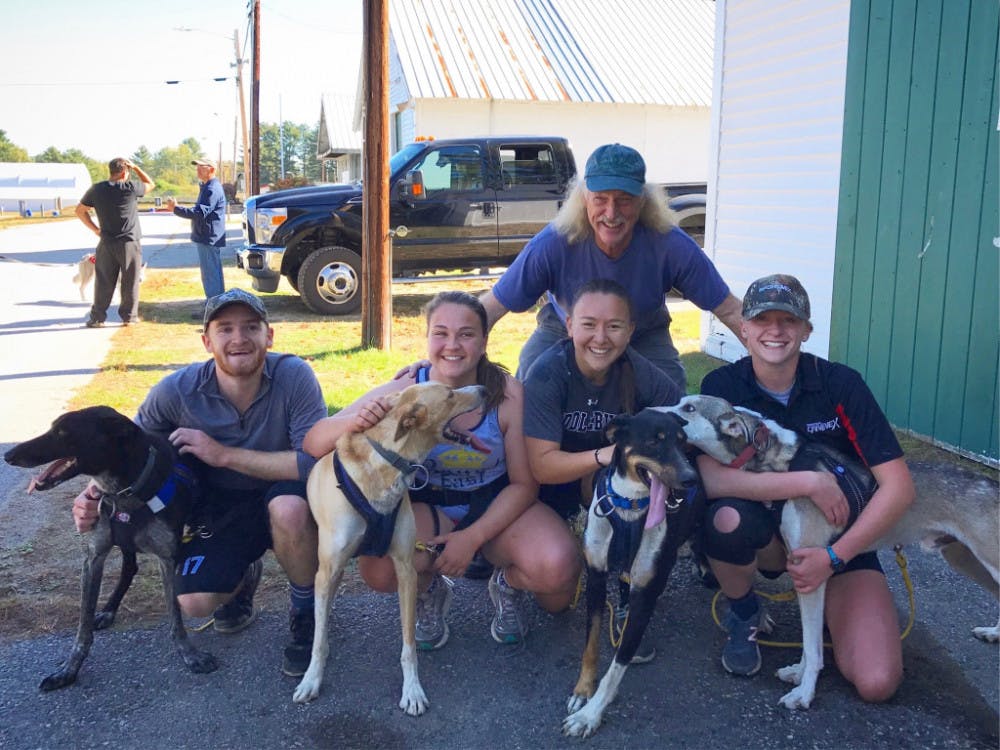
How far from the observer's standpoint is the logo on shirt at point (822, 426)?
10.1 ft

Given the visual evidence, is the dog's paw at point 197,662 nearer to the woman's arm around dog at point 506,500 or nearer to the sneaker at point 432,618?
the sneaker at point 432,618

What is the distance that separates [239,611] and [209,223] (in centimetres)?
798

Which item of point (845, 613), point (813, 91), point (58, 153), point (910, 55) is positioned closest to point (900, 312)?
point (910, 55)

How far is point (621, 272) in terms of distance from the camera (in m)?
3.79

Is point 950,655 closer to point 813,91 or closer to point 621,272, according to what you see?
point 621,272

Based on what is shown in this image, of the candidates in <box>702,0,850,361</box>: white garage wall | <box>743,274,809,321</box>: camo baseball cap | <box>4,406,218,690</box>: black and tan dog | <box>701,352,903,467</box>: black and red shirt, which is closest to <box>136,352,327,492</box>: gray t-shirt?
<box>4,406,218,690</box>: black and tan dog

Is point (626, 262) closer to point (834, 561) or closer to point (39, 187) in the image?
point (834, 561)

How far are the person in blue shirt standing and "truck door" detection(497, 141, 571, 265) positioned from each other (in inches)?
144

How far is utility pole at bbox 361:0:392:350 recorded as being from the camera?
8.05 meters

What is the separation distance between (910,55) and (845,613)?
4148mm

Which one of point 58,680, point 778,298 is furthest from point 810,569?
point 58,680

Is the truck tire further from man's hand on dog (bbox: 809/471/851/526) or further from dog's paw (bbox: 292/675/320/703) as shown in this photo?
man's hand on dog (bbox: 809/471/851/526)

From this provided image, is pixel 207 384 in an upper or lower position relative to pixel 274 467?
upper

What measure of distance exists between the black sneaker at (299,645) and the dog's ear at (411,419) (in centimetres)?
81
